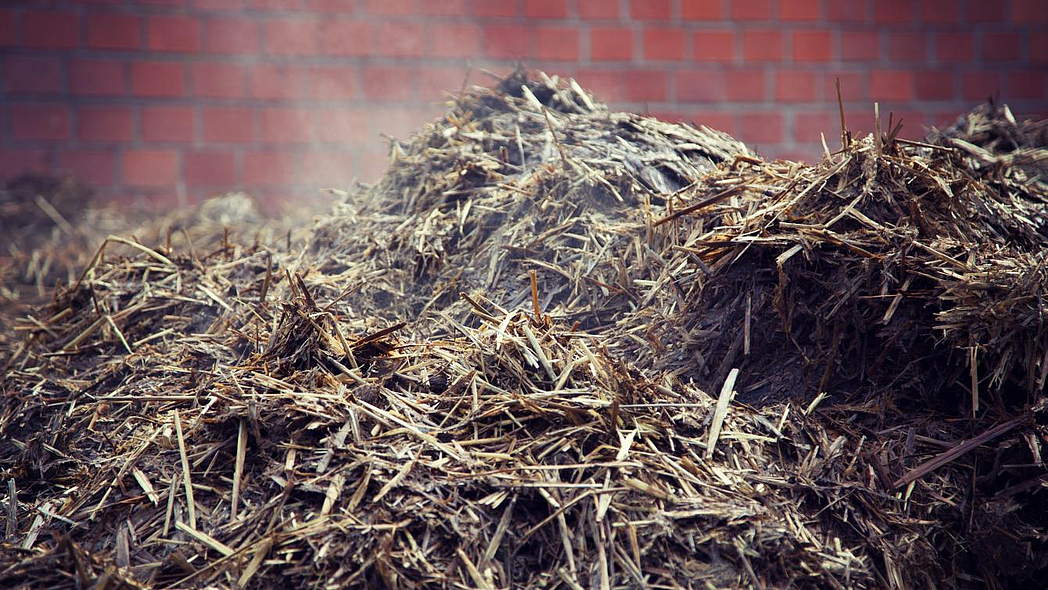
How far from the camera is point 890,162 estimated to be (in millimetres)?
1789

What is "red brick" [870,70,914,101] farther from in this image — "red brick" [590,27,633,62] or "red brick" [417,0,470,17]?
"red brick" [417,0,470,17]

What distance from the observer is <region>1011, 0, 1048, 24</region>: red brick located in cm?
455

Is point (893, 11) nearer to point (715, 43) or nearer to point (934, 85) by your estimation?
point (934, 85)

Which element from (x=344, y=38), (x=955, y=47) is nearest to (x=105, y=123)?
(x=344, y=38)

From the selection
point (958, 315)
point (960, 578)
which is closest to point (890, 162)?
point (958, 315)

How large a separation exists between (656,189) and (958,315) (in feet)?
3.06

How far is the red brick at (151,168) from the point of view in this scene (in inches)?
169

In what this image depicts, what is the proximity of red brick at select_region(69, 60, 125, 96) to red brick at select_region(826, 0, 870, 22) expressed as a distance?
4.05 metres

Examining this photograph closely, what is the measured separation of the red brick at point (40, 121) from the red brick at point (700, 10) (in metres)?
3.52

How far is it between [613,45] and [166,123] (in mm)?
2588

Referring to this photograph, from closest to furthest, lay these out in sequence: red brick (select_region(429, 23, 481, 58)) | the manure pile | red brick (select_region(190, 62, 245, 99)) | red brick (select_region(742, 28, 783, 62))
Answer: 1. the manure pile
2. red brick (select_region(190, 62, 245, 99))
3. red brick (select_region(429, 23, 481, 58))
4. red brick (select_region(742, 28, 783, 62))

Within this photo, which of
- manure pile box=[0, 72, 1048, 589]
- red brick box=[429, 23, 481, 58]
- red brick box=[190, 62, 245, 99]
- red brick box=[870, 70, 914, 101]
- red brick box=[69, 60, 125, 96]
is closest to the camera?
manure pile box=[0, 72, 1048, 589]

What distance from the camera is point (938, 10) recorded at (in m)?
4.54

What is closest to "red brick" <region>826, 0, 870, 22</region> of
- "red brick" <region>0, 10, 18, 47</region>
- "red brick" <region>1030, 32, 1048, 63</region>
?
"red brick" <region>1030, 32, 1048, 63</region>
